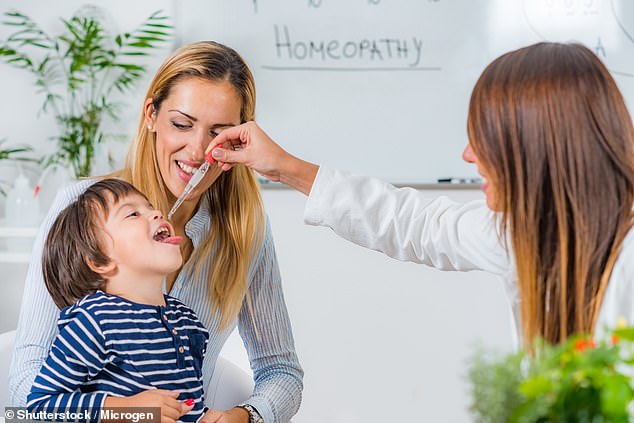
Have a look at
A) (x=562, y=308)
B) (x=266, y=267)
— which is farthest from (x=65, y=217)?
(x=562, y=308)

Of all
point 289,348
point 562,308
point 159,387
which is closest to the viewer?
point 562,308

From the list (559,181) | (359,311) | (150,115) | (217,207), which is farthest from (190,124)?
(359,311)

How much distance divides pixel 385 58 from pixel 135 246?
145cm

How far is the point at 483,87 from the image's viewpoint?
1.05 m

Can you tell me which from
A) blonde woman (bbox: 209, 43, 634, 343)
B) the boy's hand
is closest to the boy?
the boy's hand

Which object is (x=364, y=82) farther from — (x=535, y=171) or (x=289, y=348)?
(x=535, y=171)

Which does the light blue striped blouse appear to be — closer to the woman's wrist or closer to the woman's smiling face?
the woman's smiling face

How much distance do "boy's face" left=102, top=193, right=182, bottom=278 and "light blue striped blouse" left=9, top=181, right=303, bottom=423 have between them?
14 cm

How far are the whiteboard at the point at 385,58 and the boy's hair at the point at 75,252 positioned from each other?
4.29ft

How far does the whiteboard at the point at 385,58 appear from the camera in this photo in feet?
8.25

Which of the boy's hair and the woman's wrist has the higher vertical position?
the woman's wrist

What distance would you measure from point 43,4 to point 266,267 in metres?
1.55

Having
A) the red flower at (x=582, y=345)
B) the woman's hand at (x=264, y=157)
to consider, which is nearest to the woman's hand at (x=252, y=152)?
the woman's hand at (x=264, y=157)

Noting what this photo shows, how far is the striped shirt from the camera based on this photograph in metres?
1.17
